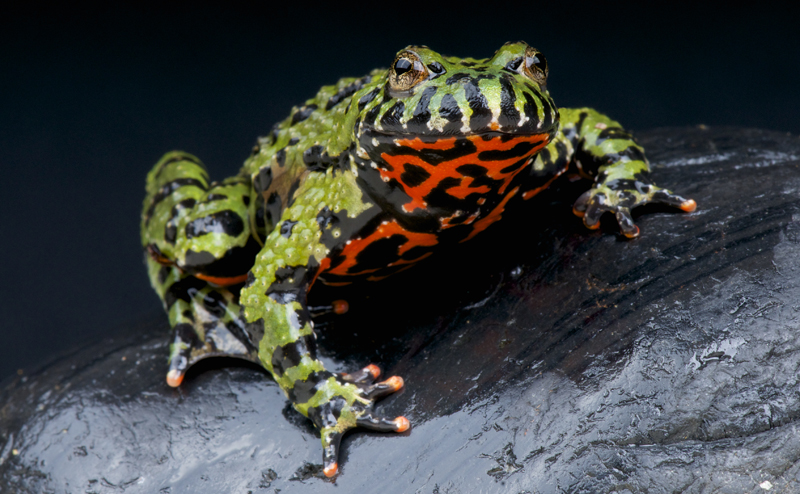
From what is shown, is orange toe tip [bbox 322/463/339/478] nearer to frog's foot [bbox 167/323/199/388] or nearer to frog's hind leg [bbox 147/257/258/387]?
frog's hind leg [bbox 147/257/258/387]

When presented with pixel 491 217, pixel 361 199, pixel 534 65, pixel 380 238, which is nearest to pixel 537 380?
pixel 491 217

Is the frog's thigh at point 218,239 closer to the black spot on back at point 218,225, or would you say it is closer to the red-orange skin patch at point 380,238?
the black spot on back at point 218,225

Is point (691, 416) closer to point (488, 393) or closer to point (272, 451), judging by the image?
point (488, 393)

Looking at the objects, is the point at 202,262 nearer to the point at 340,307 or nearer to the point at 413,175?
the point at 340,307

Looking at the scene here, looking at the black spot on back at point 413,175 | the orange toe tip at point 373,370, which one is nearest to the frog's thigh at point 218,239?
the orange toe tip at point 373,370

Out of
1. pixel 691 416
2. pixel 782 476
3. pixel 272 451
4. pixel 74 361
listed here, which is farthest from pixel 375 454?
pixel 74 361
